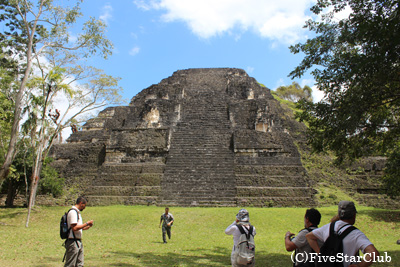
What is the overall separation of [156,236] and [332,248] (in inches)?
279

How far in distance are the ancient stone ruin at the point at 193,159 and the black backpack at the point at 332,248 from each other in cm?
999

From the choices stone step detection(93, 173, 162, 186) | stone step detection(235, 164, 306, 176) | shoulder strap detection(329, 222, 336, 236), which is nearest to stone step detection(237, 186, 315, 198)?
stone step detection(235, 164, 306, 176)

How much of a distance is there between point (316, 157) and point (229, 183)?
6.25 metres

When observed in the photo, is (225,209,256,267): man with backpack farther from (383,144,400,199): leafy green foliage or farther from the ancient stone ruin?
the ancient stone ruin

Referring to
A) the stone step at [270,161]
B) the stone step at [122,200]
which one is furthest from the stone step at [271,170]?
the stone step at [122,200]

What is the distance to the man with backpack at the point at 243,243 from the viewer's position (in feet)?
12.9

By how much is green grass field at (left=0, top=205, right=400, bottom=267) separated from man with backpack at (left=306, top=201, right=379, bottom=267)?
353cm

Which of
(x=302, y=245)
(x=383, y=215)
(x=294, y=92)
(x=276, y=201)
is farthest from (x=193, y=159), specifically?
(x=294, y=92)

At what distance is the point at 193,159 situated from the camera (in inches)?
620

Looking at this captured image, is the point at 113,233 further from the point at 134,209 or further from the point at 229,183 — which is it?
the point at 229,183

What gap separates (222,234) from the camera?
920 cm

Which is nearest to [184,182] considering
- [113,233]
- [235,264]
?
[113,233]

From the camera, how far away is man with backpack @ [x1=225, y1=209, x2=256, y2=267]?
392cm

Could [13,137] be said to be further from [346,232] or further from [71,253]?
[346,232]
